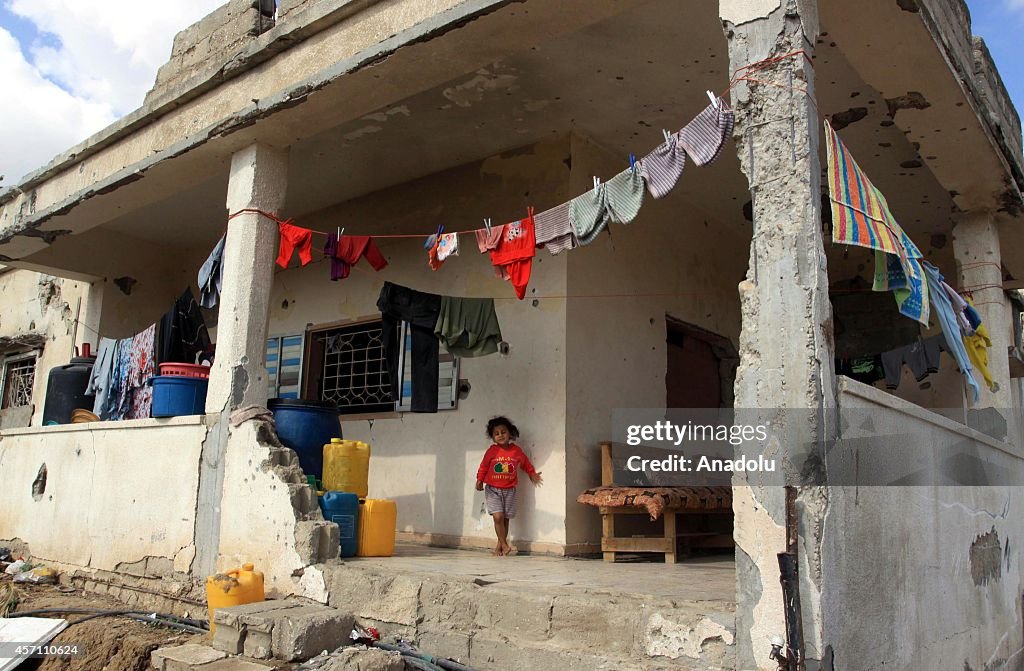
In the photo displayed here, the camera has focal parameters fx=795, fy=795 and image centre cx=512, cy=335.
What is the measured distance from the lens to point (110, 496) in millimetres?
6488

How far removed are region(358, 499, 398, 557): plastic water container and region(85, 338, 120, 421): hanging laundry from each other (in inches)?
135

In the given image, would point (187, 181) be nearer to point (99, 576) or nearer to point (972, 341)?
point (99, 576)

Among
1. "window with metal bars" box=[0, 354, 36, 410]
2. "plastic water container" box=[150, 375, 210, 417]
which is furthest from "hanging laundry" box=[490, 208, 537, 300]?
"window with metal bars" box=[0, 354, 36, 410]

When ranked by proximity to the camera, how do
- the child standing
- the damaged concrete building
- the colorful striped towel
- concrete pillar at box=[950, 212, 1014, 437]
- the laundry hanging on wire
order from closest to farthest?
the damaged concrete building < the colorful striped towel < the laundry hanging on wire < the child standing < concrete pillar at box=[950, 212, 1014, 437]

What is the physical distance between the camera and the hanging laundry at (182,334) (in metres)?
7.29

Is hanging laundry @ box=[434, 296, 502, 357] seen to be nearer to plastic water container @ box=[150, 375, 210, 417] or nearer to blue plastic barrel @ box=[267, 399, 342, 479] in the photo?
blue plastic barrel @ box=[267, 399, 342, 479]

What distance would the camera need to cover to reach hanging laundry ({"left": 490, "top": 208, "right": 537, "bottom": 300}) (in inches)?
221

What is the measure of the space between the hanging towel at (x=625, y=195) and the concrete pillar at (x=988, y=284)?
3610 millimetres

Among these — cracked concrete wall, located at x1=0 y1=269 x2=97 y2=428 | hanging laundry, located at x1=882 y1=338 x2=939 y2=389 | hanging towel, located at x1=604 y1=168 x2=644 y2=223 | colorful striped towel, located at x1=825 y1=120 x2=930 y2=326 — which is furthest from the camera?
cracked concrete wall, located at x1=0 y1=269 x2=97 y2=428

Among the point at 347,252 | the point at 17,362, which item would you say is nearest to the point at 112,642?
the point at 347,252

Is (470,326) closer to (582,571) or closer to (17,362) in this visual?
(582,571)

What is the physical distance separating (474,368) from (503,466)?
3.65ft

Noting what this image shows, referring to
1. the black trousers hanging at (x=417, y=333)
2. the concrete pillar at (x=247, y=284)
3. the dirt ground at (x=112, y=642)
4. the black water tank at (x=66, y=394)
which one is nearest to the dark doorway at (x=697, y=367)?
the black trousers hanging at (x=417, y=333)
